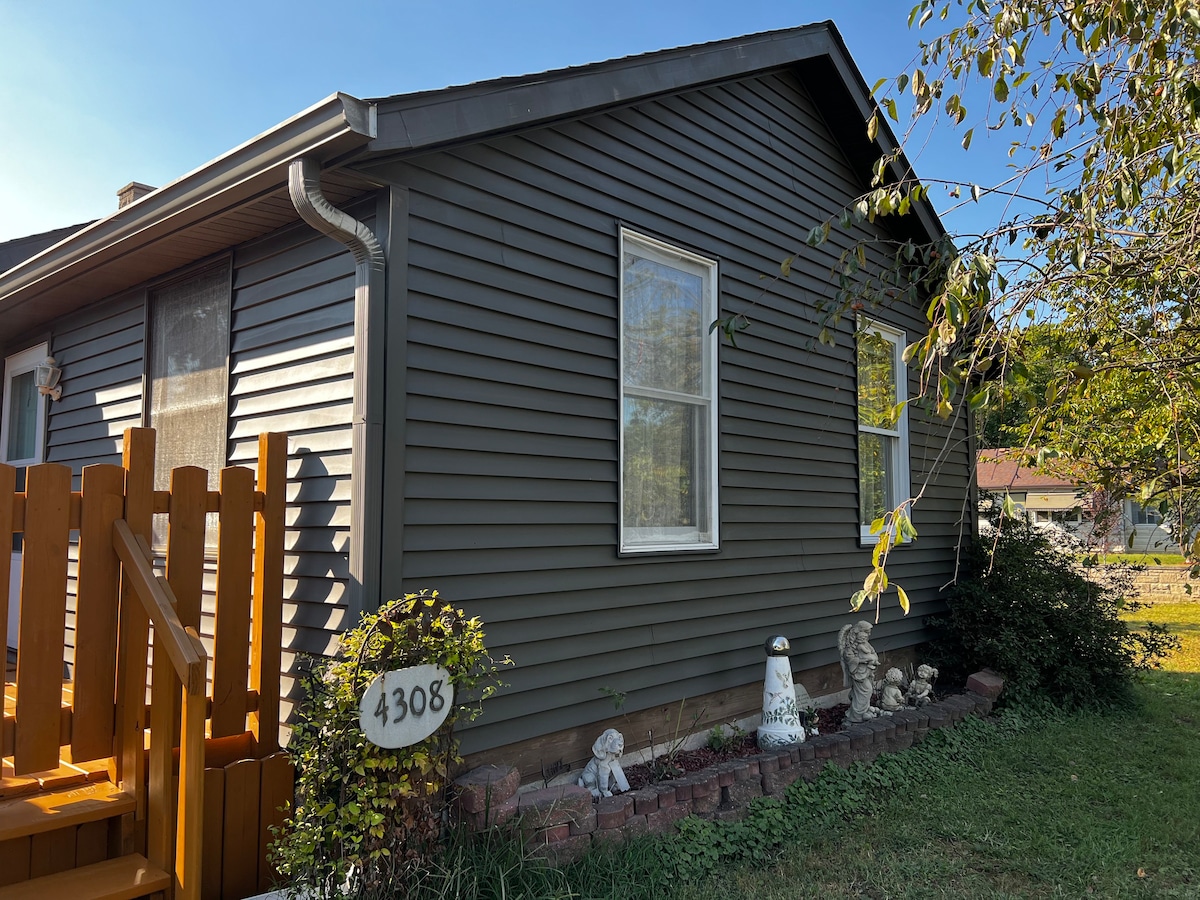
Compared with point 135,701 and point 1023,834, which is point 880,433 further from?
point 135,701

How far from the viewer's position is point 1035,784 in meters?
4.98

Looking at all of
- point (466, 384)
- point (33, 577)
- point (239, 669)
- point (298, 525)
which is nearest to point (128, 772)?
point (239, 669)

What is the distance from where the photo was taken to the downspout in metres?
3.12

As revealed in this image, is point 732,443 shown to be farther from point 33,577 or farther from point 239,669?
point 33,577

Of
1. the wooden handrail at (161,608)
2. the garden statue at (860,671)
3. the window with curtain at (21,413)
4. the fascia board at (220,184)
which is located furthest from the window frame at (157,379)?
the garden statue at (860,671)

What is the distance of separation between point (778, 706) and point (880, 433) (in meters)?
2.94

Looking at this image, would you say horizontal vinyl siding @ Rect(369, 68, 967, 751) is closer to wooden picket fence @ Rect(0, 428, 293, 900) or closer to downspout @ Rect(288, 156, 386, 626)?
downspout @ Rect(288, 156, 386, 626)

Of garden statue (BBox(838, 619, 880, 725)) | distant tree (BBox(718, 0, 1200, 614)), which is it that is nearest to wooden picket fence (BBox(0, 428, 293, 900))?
distant tree (BBox(718, 0, 1200, 614))

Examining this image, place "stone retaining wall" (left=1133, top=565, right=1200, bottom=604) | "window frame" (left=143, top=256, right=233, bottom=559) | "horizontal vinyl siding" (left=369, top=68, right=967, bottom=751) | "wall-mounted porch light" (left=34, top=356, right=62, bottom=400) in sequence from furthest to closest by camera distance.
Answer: "stone retaining wall" (left=1133, top=565, right=1200, bottom=604) → "wall-mounted porch light" (left=34, top=356, right=62, bottom=400) → "window frame" (left=143, top=256, right=233, bottom=559) → "horizontal vinyl siding" (left=369, top=68, right=967, bottom=751)

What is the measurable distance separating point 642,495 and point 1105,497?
3.01 m

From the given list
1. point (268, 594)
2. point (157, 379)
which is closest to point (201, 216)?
point (157, 379)

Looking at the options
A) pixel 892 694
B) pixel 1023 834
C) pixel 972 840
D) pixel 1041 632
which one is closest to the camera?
pixel 972 840

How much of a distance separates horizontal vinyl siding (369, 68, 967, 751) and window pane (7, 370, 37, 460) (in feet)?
16.3

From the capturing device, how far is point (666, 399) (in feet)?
15.7
